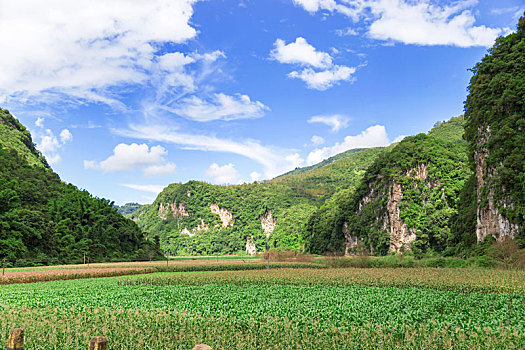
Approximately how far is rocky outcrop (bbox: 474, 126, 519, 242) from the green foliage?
130 mm

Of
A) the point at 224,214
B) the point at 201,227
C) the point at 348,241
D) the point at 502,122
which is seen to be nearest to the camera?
the point at 502,122

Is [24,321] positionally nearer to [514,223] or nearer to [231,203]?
[514,223]

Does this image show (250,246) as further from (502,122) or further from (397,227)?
(502,122)

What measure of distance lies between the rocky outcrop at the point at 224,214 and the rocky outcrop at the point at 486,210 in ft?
431

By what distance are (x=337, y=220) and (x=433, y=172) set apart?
24.9 metres

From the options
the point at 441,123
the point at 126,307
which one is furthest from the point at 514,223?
the point at 441,123

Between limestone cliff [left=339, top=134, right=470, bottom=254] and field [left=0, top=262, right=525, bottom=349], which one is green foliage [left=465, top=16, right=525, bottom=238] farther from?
limestone cliff [left=339, top=134, right=470, bottom=254]

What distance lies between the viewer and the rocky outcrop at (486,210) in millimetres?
38263

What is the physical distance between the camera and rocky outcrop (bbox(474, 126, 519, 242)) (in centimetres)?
3826

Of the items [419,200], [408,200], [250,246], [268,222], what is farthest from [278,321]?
[268,222]

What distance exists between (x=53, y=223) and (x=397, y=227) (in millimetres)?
57548

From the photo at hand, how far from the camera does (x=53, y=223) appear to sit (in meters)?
58.0

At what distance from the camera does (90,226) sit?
2665 inches

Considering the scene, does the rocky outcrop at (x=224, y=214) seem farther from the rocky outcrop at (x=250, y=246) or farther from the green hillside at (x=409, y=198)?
the green hillside at (x=409, y=198)
